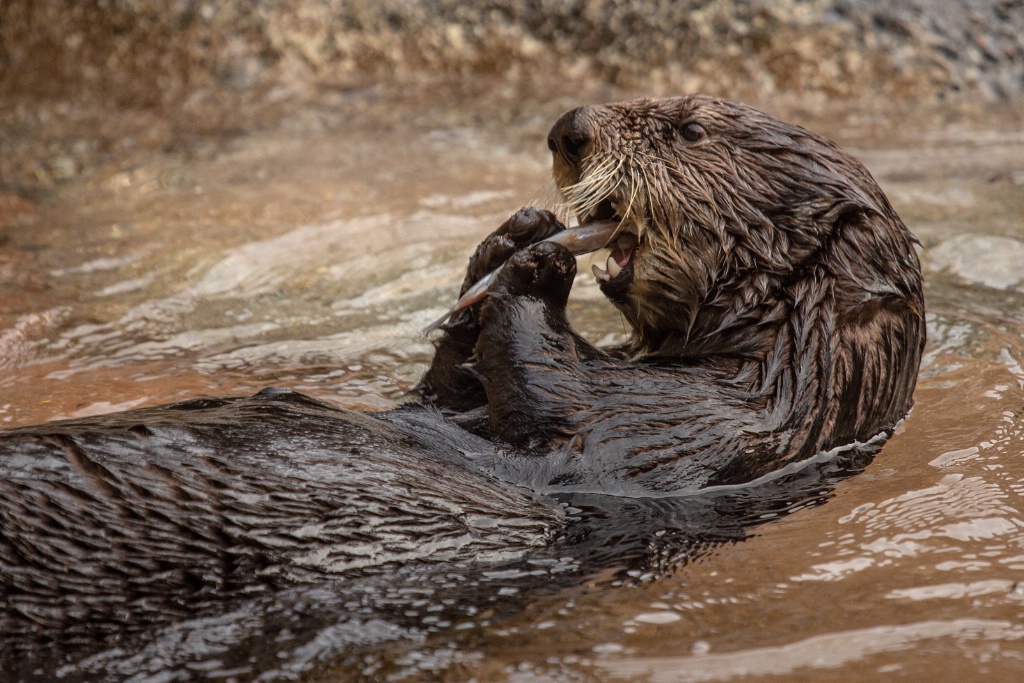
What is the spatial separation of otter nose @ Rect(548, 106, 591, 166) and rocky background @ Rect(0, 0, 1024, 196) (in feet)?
16.5

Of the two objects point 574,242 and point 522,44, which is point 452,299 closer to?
point 574,242

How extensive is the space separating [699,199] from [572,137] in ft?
1.53

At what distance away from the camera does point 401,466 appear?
3010 mm

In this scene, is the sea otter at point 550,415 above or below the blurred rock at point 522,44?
below

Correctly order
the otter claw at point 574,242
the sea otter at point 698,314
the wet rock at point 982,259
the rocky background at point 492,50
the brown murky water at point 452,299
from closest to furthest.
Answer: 1. the brown murky water at point 452,299
2. the sea otter at point 698,314
3. the otter claw at point 574,242
4. the wet rock at point 982,259
5. the rocky background at point 492,50

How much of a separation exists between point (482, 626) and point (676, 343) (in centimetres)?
127

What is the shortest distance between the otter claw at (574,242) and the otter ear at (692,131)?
360mm

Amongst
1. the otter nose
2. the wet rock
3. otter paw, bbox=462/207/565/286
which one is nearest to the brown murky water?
the wet rock

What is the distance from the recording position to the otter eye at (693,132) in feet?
11.7

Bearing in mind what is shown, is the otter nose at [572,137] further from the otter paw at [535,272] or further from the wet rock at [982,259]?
the wet rock at [982,259]

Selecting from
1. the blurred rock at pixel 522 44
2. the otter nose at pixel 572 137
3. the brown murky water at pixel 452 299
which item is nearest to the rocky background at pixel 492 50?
the blurred rock at pixel 522 44

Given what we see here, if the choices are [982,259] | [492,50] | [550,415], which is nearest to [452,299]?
[550,415]

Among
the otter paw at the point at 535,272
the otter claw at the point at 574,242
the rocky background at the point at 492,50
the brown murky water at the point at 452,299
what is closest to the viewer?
the brown murky water at the point at 452,299

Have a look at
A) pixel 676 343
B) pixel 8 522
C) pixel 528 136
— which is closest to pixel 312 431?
pixel 8 522
